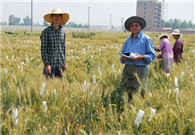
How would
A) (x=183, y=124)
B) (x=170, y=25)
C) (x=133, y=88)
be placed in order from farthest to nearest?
1. (x=170, y=25)
2. (x=133, y=88)
3. (x=183, y=124)

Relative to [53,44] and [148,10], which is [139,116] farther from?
[148,10]

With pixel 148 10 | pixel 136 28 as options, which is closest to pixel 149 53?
pixel 136 28

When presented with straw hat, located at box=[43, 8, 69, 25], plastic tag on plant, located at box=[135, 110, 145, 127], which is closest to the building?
straw hat, located at box=[43, 8, 69, 25]

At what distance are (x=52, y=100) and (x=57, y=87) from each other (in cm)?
26

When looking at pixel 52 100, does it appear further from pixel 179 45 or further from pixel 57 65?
pixel 179 45

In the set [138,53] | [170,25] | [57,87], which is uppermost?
[170,25]

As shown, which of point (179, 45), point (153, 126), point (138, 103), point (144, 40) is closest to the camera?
point (153, 126)

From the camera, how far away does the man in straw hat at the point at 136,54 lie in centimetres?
274

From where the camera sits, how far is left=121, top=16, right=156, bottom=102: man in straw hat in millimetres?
2740

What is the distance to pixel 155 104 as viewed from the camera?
1983mm

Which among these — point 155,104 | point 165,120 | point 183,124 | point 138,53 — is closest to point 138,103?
point 155,104

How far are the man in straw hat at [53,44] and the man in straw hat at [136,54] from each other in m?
0.94

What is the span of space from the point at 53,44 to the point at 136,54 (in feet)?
3.99

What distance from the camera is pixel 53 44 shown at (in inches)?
126
